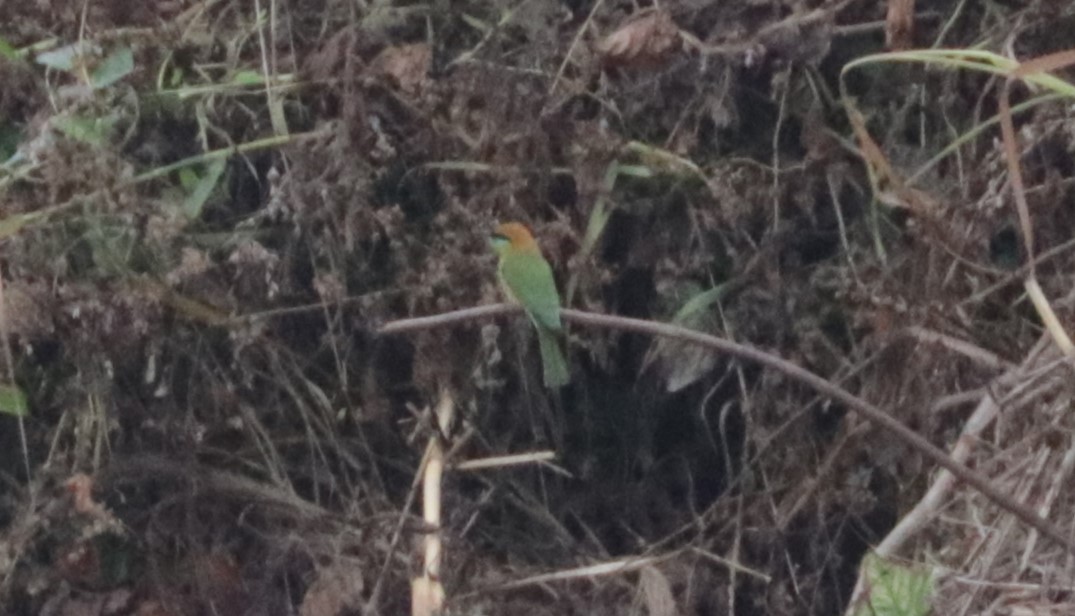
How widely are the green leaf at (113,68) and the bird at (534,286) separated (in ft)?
2.20

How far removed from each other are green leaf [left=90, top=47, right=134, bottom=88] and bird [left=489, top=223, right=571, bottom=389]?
670mm

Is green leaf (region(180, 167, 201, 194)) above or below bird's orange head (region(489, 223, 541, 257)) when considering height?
above

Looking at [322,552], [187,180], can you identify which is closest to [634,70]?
[187,180]

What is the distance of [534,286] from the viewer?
2170 mm

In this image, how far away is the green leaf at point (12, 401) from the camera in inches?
89.5

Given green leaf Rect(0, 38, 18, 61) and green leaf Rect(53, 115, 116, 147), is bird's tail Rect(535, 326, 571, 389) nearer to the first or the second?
green leaf Rect(53, 115, 116, 147)

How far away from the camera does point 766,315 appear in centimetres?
234

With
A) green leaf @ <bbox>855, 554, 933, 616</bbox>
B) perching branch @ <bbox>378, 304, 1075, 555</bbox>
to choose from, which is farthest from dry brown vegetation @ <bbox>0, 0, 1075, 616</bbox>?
perching branch @ <bbox>378, 304, 1075, 555</bbox>

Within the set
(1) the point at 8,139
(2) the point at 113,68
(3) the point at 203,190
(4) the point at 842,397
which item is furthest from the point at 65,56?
(4) the point at 842,397

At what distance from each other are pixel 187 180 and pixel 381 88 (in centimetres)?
34

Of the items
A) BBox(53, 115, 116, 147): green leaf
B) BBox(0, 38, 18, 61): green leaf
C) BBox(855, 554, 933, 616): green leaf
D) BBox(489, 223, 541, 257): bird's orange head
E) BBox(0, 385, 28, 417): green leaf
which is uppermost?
BBox(0, 38, 18, 61): green leaf

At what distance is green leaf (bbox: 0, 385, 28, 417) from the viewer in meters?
2.27

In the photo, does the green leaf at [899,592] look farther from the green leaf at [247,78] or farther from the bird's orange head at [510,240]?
the green leaf at [247,78]

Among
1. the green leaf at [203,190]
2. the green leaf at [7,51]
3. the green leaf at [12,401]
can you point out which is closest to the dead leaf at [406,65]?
the green leaf at [203,190]
